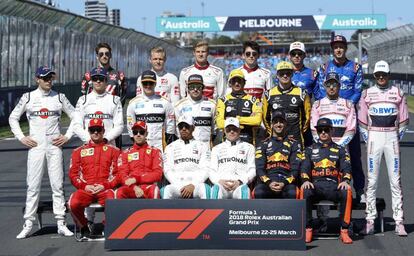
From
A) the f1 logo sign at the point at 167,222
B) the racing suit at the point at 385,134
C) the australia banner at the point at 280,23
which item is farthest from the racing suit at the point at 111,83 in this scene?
the australia banner at the point at 280,23

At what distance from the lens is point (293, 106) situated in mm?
11336

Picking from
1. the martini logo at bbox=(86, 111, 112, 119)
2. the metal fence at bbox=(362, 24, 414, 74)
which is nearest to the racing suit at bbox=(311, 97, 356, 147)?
the martini logo at bbox=(86, 111, 112, 119)

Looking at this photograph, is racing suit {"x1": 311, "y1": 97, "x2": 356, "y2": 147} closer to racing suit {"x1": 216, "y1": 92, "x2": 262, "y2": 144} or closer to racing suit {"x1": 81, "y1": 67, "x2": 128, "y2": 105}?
racing suit {"x1": 216, "y1": 92, "x2": 262, "y2": 144}

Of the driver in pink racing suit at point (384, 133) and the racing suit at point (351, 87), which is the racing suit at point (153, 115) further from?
the driver in pink racing suit at point (384, 133)

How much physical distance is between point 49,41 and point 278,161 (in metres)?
28.3

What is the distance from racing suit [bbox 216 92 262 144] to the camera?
1152cm

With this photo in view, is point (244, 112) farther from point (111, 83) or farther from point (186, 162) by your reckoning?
point (111, 83)

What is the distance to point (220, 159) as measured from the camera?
10.9 metres

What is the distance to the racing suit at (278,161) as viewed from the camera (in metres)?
10.6

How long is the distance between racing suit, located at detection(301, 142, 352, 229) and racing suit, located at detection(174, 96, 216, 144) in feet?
5.18

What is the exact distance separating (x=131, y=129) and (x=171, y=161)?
2.31 ft

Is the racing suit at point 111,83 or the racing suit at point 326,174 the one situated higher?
the racing suit at point 111,83

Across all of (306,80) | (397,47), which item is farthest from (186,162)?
(397,47)

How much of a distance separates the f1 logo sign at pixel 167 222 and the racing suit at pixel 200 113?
6.30ft
